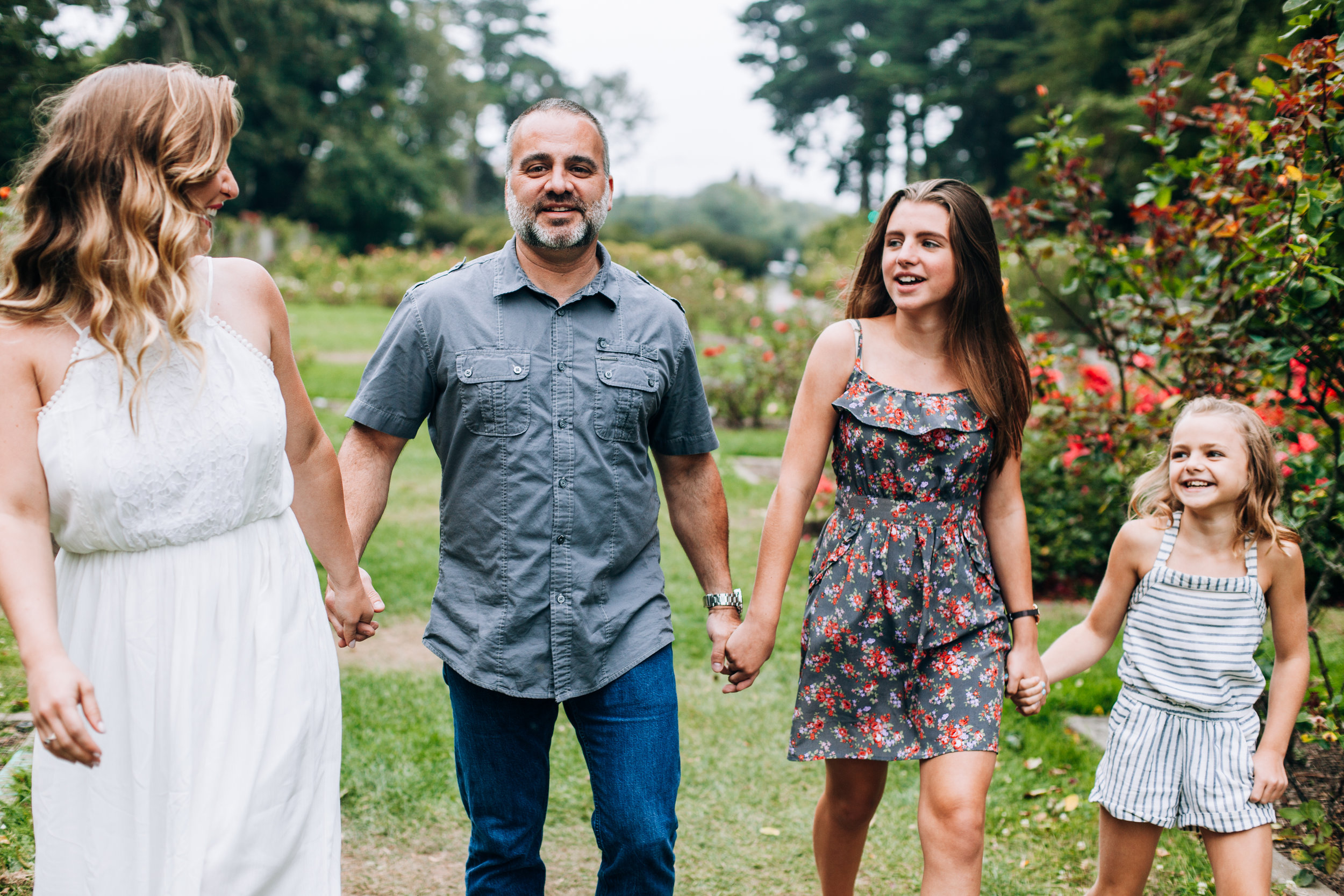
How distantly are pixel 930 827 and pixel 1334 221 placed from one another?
6.96ft

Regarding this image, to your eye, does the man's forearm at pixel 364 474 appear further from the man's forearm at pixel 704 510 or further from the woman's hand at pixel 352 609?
the man's forearm at pixel 704 510

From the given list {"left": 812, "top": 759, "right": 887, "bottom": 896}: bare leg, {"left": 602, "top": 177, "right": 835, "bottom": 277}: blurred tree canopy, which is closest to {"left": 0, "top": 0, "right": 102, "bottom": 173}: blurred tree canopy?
{"left": 812, "top": 759, "right": 887, "bottom": 896}: bare leg

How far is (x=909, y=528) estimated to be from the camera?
287 cm

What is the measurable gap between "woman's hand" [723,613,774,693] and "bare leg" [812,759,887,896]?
33 cm

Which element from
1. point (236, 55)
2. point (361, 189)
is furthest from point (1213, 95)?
point (361, 189)

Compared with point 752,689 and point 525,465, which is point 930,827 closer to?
point 525,465

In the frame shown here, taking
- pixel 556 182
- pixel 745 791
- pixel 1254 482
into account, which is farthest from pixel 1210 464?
pixel 745 791

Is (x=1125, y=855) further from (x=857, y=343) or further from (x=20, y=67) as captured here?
(x=20, y=67)

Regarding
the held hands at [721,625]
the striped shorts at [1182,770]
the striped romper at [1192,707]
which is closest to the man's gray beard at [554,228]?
the held hands at [721,625]

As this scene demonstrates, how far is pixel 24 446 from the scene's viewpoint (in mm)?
1870

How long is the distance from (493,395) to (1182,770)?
76.1 inches

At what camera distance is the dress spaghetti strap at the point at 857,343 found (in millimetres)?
2945

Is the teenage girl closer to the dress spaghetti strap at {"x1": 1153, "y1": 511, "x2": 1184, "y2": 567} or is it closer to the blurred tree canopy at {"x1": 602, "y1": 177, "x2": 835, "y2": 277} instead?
the dress spaghetti strap at {"x1": 1153, "y1": 511, "x2": 1184, "y2": 567}

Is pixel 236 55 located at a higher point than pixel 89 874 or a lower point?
higher
